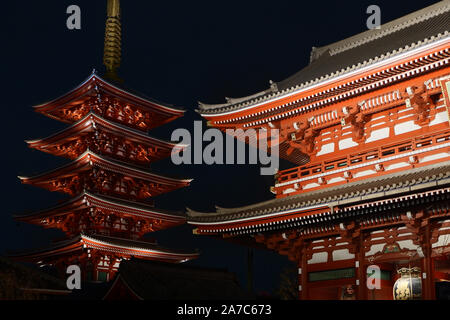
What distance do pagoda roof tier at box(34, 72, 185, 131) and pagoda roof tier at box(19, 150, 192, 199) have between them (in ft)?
14.6

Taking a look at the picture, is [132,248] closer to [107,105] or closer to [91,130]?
[91,130]

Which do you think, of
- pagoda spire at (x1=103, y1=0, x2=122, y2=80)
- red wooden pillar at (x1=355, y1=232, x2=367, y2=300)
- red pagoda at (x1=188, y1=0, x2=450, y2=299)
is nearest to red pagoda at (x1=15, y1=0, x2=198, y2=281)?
pagoda spire at (x1=103, y1=0, x2=122, y2=80)

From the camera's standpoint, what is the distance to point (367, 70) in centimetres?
1773

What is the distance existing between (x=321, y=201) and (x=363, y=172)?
2194mm

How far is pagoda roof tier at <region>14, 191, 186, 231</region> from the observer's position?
3381 cm

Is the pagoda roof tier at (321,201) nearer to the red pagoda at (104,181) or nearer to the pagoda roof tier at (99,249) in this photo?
the pagoda roof tier at (99,249)

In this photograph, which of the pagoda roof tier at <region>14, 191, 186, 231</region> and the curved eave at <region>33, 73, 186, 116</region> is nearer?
the pagoda roof tier at <region>14, 191, 186, 231</region>

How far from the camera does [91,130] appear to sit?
1426 inches

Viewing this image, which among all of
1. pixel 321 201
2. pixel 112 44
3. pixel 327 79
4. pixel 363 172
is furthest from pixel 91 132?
pixel 321 201

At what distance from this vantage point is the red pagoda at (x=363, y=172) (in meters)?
16.6

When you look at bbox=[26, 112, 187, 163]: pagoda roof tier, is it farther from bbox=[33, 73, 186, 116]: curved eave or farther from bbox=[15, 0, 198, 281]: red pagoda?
bbox=[33, 73, 186, 116]: curved eave

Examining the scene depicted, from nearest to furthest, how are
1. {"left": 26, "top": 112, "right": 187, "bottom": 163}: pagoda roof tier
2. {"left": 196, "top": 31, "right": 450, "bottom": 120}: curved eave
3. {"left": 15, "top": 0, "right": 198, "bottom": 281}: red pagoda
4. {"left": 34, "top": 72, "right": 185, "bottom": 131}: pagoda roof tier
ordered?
{"left": 196, "top": 31, "right": 450, "bottom": 120}: curved eave, {"left": 15, "top": 0, "right": 198, "bottom": 281}: red pagoda, {"left": 26, "top": 112, "right": 187, "bottom": 163}: pagoda roof tier, {"left": 34, "top": 72, "right": 185, "bottom": 131}: pagoda roof tier
